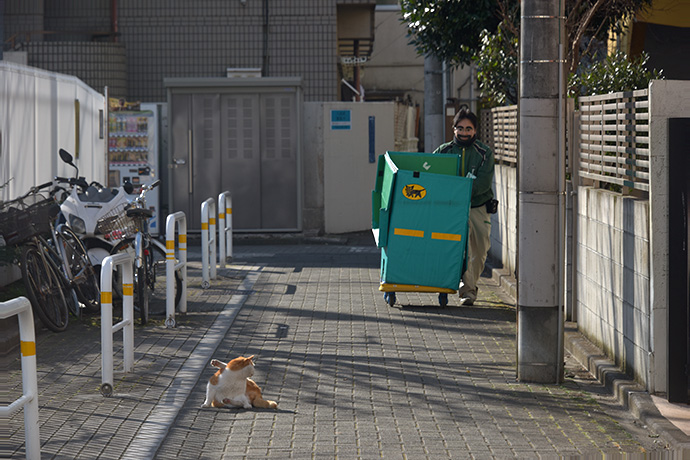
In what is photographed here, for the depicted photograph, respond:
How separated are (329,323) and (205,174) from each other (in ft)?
28.6

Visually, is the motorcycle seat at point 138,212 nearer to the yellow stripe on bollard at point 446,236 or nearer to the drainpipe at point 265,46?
the yellow stripe on bollard at point 446,236

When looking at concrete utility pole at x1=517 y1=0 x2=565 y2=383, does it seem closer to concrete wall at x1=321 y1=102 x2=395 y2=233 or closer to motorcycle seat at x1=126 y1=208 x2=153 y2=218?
motorcycle seat at x1=126 y1=208 x2=153 y2=218

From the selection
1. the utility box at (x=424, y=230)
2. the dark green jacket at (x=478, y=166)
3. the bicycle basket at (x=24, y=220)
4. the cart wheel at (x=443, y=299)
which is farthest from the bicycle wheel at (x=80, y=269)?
the dark green jacket at (x=478, y=166)

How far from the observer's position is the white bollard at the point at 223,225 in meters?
13.4

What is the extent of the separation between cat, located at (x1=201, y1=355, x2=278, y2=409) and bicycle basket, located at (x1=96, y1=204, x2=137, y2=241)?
3.78 meters

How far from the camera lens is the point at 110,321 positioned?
698cm

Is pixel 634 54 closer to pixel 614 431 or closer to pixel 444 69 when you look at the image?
pixel 444 69

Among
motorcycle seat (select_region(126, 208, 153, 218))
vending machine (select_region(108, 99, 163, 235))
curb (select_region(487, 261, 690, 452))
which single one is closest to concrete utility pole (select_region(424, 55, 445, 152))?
vending machine (select_region(108, 99, 163, 235))

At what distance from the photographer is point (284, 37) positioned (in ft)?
69.4

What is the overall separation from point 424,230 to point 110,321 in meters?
4.17

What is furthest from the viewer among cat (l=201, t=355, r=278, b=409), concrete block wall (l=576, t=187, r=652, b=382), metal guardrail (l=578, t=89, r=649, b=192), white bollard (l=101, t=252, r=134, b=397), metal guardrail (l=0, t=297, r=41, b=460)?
metal guardrail (l=578, t=89, r=649, b=192)

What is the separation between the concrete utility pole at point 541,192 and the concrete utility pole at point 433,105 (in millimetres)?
9938

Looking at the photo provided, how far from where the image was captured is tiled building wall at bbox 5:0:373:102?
2109 centimetres

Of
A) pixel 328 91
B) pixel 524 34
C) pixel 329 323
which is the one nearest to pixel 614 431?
pixel 524 34
